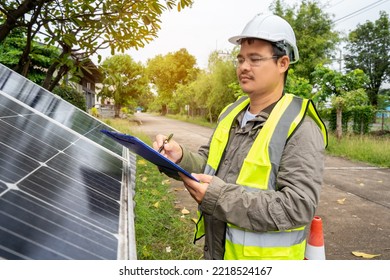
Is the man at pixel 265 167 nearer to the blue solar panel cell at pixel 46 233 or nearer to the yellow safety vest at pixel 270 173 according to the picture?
the yellow safety vest at pixel 270 173

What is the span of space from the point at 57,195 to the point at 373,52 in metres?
37.9

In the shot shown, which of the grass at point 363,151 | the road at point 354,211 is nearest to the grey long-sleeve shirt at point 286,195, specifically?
the road at point 354,211

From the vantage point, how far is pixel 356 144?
33.9 ft

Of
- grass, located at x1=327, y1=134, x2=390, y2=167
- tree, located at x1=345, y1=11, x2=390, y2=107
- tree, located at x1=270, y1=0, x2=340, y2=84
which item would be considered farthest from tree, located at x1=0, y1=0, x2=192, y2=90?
tree, located at x1=345, y1=11, x2=390, y2=107

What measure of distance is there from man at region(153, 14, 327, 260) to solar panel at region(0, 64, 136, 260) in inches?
15.8

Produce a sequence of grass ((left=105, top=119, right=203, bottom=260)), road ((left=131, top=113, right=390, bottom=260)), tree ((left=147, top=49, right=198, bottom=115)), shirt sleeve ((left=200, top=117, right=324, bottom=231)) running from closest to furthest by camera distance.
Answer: shirt sleeve ((left=200, top=117, right=324, bottom=231)) < grass ((left=105, top=119, right=203, bottom=260)) < road ((left=131, top=113, right=390, bottom=260)) < tree ((left=147, top=49, right=198, bottom=115))

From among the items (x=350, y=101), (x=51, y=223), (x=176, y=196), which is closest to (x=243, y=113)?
(x=51, y=223)

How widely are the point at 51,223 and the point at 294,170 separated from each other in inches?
35.8

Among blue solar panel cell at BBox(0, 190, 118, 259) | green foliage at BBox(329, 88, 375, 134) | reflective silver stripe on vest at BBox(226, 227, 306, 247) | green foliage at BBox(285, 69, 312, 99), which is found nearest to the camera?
blue solar panel cell at BBox(0, 190, 118, 259)

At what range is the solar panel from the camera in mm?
940

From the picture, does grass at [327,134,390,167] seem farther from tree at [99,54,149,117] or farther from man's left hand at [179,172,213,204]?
tree at [99,54,149,117]

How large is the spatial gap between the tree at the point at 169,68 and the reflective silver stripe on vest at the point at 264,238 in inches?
898

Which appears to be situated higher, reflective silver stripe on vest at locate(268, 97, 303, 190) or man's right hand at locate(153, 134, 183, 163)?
reflective silver stripe on vest at locate(268, 97, 303, 190)
